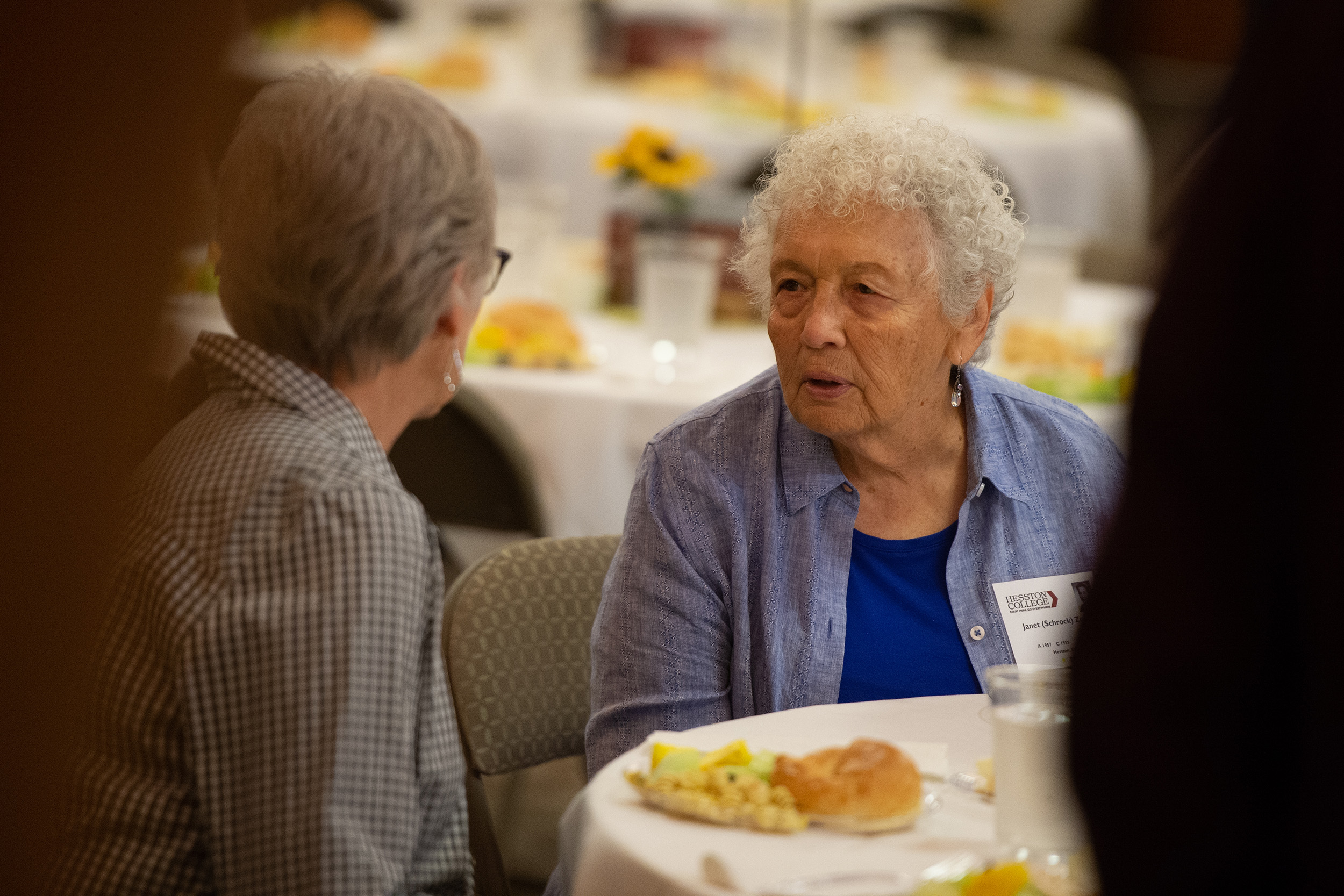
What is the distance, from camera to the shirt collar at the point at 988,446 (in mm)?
2037

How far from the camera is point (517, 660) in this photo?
206 centimetres

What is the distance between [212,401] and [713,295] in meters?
2.99

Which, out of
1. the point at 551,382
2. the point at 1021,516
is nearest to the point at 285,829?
the point at 1021,516

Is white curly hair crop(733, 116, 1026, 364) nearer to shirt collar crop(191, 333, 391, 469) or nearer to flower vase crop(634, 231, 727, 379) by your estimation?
shirt collar crop(191, 333, 391, 469)

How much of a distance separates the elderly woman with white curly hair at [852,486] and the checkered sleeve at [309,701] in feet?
2.16

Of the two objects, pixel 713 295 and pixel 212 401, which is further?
pixel 713 295

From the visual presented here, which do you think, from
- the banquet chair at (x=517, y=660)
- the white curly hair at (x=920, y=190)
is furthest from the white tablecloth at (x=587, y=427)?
the white curly hair at (x=920, y=190)

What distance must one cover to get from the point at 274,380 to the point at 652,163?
8.37 feet

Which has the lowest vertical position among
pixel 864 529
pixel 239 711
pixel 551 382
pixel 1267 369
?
pixel 551 382

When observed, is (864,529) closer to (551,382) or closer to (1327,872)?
(1327,872)

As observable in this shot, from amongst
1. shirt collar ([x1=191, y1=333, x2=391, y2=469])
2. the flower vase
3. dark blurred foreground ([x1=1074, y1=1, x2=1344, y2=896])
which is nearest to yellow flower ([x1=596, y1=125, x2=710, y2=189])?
the flower vase

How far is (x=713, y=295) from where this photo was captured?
4.22 m

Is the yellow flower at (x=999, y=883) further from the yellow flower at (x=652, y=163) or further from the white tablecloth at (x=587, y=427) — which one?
the yellow flower at (x=652, y=163)

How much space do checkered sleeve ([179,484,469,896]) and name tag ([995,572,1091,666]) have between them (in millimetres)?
1036
